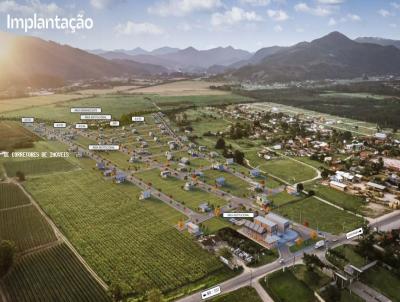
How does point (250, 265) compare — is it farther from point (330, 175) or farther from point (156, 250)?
point (330, 175)

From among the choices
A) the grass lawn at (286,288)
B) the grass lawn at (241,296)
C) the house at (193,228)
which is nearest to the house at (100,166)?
the house at (193,228)

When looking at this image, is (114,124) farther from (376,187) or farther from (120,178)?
(376,187)

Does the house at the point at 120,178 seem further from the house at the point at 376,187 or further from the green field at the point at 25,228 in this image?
the house at the point at 376,187

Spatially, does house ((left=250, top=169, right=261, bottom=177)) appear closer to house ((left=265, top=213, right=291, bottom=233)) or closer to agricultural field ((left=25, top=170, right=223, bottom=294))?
house ((left=265, top=213, right=291, bottom=233))

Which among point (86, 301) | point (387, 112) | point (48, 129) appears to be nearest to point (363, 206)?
point (86, 301)

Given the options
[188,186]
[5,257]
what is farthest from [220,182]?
[5,257]

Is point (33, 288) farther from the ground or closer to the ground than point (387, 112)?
closer to the ground
